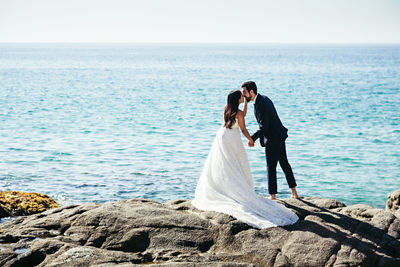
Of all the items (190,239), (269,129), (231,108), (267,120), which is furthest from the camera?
(269,129)

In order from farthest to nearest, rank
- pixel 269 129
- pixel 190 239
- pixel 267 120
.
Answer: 1. pixel 269 129
2. pixel 267 120
3. pixel 190 239

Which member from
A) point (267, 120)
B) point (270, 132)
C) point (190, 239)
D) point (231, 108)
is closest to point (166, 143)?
point (270, 132)

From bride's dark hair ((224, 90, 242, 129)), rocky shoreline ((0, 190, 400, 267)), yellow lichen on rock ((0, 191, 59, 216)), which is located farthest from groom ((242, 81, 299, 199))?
yellow lichen on rock ((0, 191, 59, 216))

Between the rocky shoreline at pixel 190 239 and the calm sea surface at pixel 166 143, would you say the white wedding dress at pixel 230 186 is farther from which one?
the calm sea surface at pixel 166 143

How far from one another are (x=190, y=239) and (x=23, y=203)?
18.2ft

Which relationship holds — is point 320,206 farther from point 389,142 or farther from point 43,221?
point 389,142

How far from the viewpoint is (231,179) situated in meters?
9.26

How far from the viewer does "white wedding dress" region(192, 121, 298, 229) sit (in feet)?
28.8

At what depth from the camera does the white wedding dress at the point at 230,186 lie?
8773 millimetres

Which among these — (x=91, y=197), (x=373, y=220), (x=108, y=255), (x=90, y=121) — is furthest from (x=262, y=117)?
(x=90, y=121)

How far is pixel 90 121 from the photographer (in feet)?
106

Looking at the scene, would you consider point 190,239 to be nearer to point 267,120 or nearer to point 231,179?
point 231,179

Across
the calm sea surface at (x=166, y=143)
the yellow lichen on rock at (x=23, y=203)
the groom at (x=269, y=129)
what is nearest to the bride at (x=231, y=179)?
the groom at (x=269, y=129)

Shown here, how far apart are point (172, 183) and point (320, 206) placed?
8.24 metres
